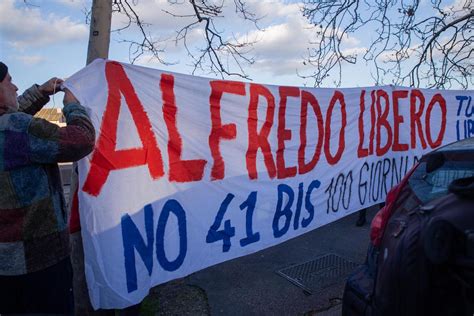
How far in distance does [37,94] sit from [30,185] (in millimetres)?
654

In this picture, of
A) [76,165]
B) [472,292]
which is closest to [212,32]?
[76,165]

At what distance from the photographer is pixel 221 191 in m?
3.27

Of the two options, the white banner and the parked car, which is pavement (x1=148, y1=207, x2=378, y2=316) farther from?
the parked car

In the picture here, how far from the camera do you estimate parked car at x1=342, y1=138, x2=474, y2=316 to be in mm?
1654

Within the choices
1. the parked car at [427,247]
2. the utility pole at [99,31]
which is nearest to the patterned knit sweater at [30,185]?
the utility pole at [99,31]

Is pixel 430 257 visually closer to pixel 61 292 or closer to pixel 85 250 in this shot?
pixel 61 292

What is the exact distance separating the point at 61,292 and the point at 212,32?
3879 mm

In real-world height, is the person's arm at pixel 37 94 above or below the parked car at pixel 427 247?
above

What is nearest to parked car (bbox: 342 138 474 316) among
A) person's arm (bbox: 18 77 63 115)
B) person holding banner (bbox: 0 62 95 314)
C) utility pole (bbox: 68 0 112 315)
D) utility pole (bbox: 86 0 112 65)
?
person holding banner (bbox: 0 62 95 314)

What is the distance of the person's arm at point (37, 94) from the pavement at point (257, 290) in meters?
1.99

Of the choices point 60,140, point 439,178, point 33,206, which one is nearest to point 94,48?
point 60,140

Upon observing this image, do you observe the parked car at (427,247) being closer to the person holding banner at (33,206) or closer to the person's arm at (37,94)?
the person holding banner at (33,206)

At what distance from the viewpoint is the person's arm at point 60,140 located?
1.91 metres

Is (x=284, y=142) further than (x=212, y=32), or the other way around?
(x=212, y=32)
